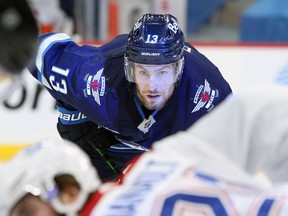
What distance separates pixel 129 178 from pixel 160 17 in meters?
1.08

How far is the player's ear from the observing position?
1366 millimetres

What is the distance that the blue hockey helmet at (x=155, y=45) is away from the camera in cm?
232

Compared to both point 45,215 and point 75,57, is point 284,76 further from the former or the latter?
point 75,57

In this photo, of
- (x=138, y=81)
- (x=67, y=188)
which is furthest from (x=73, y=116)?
(x=67, y=188)

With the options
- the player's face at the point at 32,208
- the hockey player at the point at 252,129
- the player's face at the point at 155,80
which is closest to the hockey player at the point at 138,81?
the player's face at the point at 155,80

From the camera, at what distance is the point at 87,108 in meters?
2.49

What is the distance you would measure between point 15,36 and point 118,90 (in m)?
1.12

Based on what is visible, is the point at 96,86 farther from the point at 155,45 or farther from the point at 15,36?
the point at 15,36

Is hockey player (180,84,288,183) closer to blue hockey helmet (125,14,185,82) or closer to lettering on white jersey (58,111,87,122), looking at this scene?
blue hockey helmet (125,14,185,82)

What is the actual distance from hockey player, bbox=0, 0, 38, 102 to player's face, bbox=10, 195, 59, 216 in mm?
201

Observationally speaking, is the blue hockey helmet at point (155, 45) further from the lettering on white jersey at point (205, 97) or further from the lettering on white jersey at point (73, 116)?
the lettering on white jersey at point (73, 116)

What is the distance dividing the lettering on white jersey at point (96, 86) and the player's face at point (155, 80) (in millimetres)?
131

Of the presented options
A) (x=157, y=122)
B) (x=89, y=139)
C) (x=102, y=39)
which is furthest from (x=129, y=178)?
(x=102, y=39)

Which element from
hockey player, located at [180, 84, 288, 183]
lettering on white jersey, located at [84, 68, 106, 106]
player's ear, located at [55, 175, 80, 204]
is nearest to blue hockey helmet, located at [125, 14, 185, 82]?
lettering on white jersey, located at [84, 68, 106, 106]
